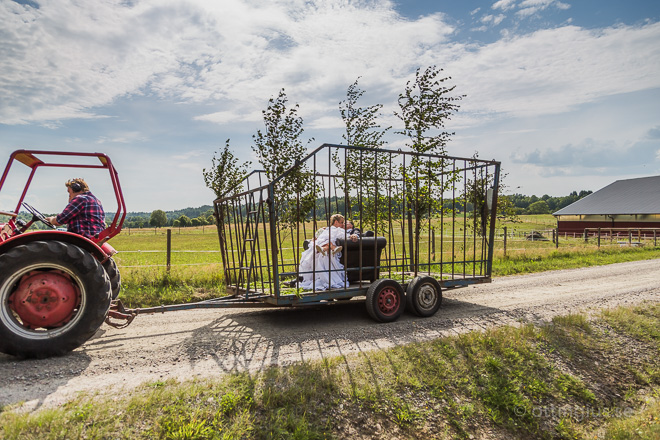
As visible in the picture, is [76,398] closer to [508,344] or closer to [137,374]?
[137,374]

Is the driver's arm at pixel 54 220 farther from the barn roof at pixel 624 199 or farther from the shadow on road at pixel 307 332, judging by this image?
the barn roof at pixel 624 199

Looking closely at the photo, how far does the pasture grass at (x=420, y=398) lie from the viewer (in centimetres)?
408

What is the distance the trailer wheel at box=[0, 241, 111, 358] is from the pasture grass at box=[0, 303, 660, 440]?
133cm

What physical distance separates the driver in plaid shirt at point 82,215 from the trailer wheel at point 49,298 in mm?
785

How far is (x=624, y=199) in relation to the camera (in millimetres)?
53500

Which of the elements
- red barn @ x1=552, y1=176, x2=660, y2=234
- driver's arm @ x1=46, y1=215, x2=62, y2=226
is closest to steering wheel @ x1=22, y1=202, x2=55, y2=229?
driver's arm @ x1=46, y1=215, x2=62, y2=226

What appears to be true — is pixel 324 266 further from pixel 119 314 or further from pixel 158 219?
pixel 158 219

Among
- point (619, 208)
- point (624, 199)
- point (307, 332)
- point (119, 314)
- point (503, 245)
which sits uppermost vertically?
point (624, 199)

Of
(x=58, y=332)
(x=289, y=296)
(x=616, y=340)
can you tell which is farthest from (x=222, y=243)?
(x=616, y=340)

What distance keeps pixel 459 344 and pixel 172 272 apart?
801cm

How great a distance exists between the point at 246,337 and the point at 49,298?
2.77m

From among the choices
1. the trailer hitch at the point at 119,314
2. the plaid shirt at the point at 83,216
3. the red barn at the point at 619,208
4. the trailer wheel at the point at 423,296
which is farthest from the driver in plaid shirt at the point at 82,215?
the red barn at the point at 619,208

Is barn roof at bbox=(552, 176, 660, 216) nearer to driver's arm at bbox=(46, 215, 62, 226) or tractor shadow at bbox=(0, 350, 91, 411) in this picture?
driver's arm at bbox=(46, 215, 62, 226)

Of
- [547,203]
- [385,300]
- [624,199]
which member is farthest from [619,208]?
[547,203]
